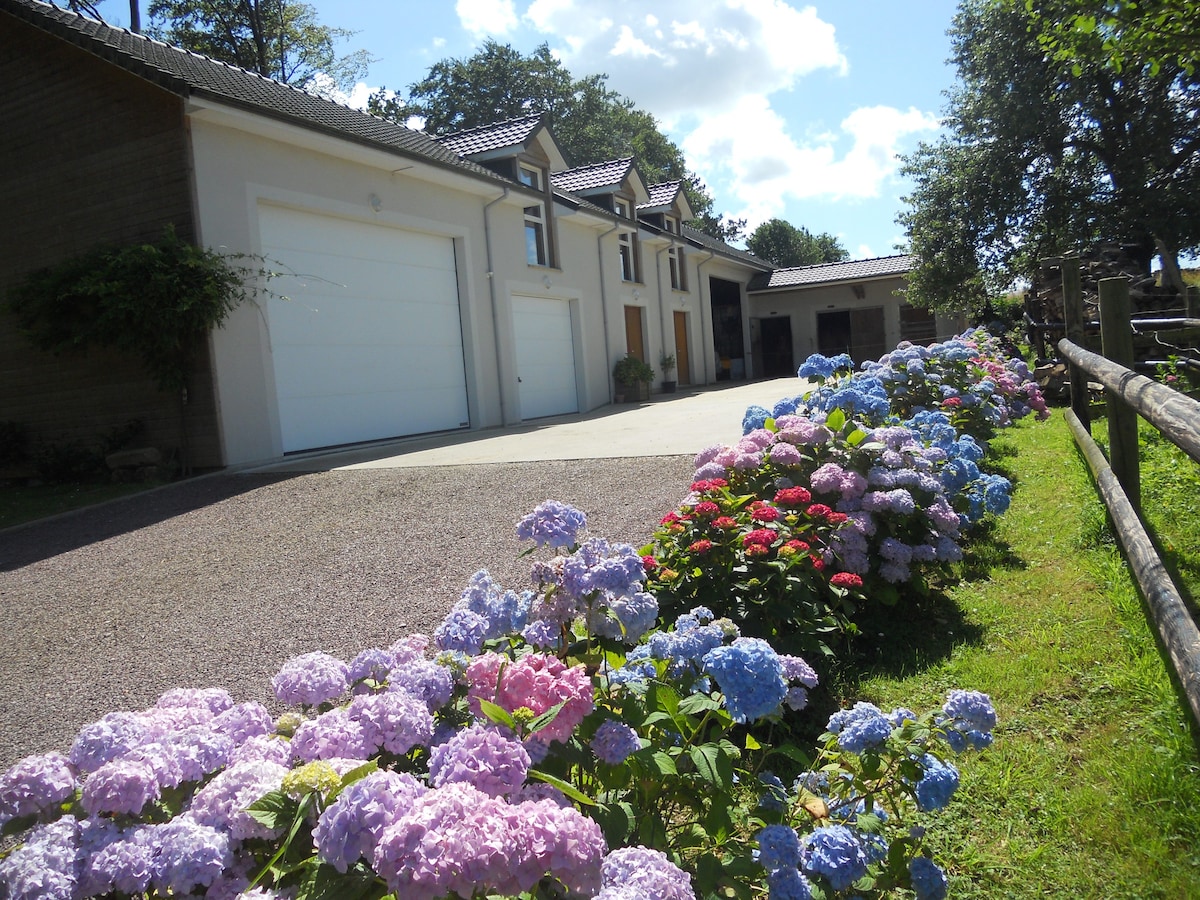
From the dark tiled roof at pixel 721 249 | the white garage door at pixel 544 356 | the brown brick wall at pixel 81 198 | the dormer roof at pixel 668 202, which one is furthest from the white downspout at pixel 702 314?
the brown brick wall at pixel 81 198

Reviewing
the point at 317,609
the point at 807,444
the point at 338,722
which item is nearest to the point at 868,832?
the point at 338,722

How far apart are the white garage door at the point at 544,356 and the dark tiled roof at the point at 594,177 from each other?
4699 millimetres

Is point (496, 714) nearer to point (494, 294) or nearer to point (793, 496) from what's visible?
point (793, 496)

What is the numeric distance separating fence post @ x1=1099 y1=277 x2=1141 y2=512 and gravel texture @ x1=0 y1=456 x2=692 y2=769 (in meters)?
2.38

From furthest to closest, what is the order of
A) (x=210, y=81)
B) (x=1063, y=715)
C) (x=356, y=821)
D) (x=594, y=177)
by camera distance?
(x=594, y=177)
(x=210, y=81)
(x=1063, y=715)
(x=356, y=821)

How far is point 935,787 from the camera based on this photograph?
160 cm

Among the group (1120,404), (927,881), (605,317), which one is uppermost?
(605,317)

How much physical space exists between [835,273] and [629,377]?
497 inches

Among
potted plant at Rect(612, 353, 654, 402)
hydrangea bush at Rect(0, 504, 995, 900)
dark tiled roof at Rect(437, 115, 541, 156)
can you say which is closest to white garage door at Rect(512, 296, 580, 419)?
potted plant at Rect(612, 353, 654, 402)

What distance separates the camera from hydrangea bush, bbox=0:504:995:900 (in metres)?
1.12

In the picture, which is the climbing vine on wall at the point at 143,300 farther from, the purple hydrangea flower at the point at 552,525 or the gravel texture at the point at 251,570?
the purple hydrangea flower at the point at 552,525

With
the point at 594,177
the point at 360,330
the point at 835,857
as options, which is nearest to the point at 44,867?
the point at 835,857

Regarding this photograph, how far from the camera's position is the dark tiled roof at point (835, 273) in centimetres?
2544

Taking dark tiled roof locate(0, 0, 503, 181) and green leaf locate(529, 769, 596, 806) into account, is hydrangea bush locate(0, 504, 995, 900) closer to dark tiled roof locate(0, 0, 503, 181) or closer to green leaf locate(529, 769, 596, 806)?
green leaf locate(529, 769, 596, 806)
